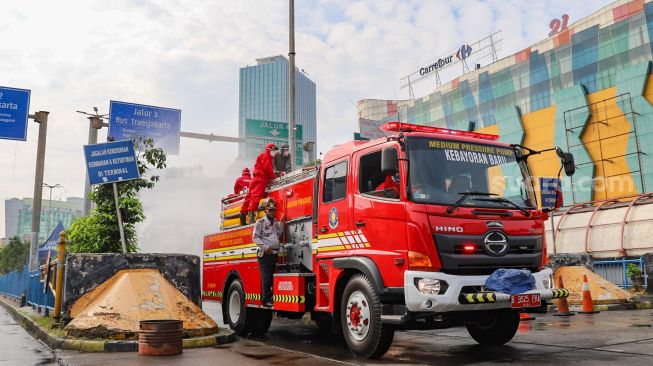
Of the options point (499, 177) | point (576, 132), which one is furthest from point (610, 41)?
point (499, 177)

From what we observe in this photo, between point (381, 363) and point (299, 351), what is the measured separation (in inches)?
76.4

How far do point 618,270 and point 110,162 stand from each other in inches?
729

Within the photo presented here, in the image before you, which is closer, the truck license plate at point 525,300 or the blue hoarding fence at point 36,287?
the truck license plate at point 525,300

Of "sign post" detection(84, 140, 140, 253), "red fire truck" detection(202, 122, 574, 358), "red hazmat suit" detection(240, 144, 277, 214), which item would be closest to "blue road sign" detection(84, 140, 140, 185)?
"sign post" detection(84, 140, 140, 253)

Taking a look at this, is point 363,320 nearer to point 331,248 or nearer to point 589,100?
point 331,248

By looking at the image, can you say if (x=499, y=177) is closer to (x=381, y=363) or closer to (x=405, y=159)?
(x=405, y=159)

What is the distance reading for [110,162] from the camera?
1123 cm

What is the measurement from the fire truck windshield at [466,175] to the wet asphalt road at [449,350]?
1.95 meters

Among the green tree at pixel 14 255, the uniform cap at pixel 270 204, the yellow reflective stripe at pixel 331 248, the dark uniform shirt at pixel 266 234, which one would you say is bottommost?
the yellow reflective stripe at pixel 331 248

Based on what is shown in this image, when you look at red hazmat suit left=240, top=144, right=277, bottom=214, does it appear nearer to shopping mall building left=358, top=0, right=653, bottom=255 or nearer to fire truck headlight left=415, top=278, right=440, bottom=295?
fire truck headlight left=415, top=278, right=440, bottom=295

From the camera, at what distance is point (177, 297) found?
30.0 feet

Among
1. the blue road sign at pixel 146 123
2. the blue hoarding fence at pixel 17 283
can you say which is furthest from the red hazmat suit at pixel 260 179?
the blue hoarding fence at pixel 17 283

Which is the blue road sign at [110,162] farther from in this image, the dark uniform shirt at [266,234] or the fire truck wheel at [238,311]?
the dark uniform shirt at [266,234]

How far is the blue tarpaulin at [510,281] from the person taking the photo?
20.8 ft
